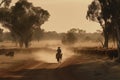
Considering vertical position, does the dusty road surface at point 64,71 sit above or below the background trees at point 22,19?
below

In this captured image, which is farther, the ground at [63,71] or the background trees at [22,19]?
the background trees at [22,19]

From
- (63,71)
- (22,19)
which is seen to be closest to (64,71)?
(63,71)

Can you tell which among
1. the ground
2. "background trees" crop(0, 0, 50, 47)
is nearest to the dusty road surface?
the ground

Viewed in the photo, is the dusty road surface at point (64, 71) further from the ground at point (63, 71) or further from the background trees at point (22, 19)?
the background trees at point (22, 19)

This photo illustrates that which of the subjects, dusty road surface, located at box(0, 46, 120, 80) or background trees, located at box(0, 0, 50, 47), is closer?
dusty road surface, located at box(0, 46, 120, 80)

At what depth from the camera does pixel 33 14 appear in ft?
409

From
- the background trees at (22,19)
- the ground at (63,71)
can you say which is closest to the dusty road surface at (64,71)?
the ground at (63,71)

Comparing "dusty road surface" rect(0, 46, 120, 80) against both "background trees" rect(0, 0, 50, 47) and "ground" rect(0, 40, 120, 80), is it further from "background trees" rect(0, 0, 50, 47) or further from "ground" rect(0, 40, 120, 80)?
"background trees" rect(0, 0, 50, 47)

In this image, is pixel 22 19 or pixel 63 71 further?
pixel 22 19

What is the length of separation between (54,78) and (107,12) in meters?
25.2

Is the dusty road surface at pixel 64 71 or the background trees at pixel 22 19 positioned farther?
the background trees at pixel 22 19

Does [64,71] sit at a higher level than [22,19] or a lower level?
lower

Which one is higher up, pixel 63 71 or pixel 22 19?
pixel 22 19

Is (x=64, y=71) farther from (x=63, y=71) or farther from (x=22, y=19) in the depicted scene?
(x=22, y=19)
